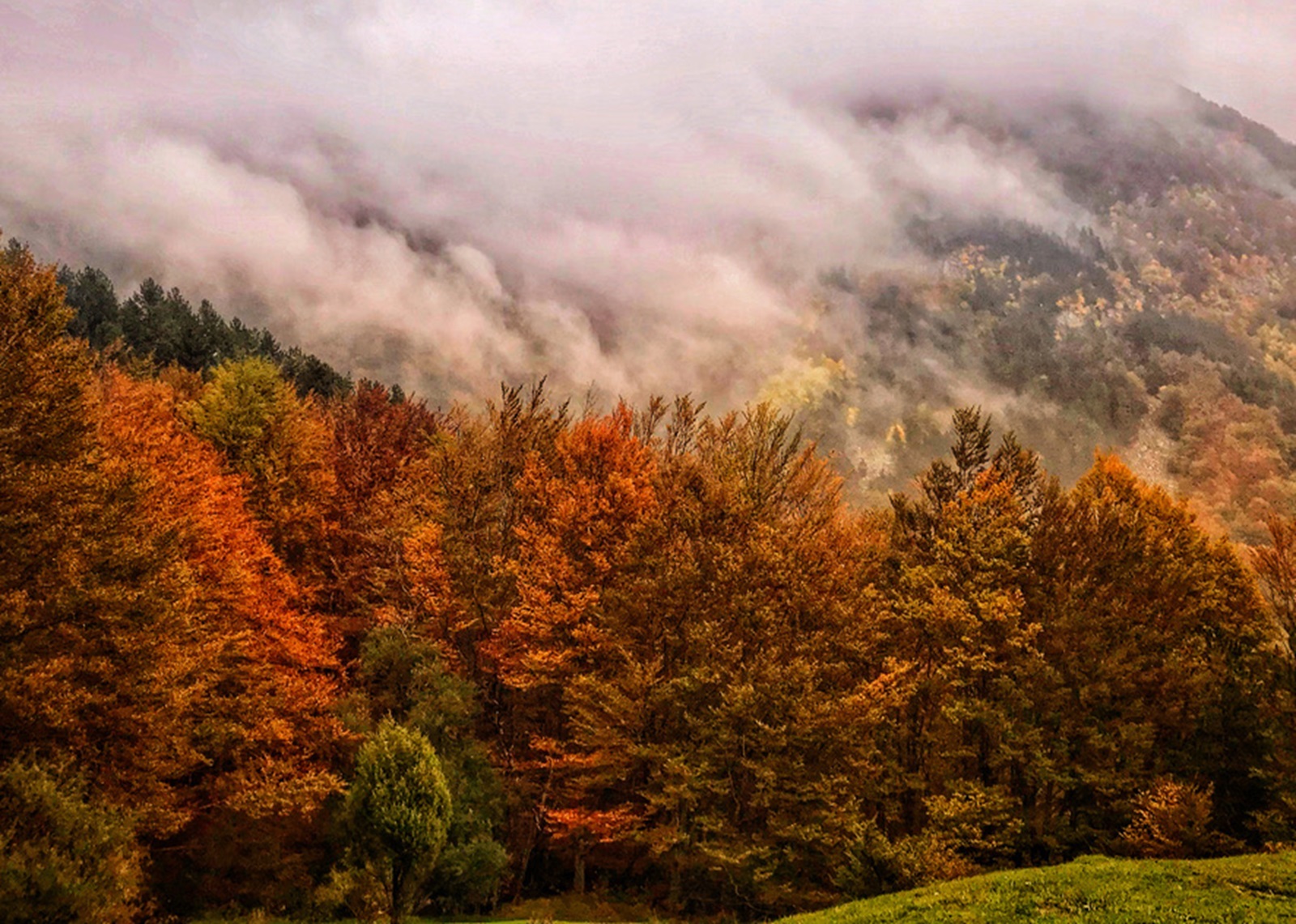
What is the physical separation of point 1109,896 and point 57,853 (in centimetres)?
2362

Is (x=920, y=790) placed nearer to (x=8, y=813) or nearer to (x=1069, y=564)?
(x=1069, y=564)

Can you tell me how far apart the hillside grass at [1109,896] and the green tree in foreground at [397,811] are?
1058 cm

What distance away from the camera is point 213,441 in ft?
139

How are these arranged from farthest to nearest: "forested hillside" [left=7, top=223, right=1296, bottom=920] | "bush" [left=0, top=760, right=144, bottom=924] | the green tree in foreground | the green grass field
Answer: "forested hillside" [left=7, top=223, right=1296, bottom=920], the green tree in foreground, the green grass field, "bush" [left=0, top=760, right=144, bottom=924]

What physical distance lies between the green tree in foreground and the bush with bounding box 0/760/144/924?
5649mm

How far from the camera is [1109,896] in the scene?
17125 millimetres

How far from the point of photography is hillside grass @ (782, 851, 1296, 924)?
52.1ft

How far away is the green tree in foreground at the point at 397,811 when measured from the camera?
21031 mm

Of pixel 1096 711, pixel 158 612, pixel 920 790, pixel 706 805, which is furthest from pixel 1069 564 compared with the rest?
pixel 158 612

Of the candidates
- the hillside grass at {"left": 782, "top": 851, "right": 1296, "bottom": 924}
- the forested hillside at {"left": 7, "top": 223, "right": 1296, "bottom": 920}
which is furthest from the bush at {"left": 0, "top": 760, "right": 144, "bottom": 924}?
the hillside grass at {"left": 782, "top": 851, "right": 1296, "bottom": 924}

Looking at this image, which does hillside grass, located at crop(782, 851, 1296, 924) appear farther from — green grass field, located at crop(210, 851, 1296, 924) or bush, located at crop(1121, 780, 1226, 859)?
bush, located at crop(1121, 780, 1226, 859)

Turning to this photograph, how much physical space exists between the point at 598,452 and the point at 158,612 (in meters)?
20.5

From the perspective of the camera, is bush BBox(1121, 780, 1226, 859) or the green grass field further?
bush BBox(1121, 780, 1226, 859)

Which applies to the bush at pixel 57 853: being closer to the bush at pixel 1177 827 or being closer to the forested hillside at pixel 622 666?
the forested hillside at pixel 622 666
